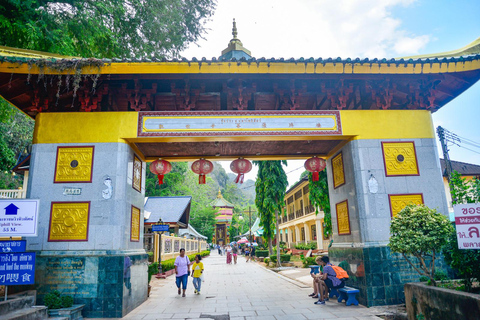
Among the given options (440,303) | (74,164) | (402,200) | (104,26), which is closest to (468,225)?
(440,303)

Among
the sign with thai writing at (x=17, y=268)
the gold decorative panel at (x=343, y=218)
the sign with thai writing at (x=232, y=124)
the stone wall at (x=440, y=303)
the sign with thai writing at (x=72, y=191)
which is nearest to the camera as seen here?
the stone wall at (x=440, y=303)

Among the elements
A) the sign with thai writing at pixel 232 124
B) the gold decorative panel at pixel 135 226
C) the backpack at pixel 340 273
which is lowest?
the backpack at pixel 340 273

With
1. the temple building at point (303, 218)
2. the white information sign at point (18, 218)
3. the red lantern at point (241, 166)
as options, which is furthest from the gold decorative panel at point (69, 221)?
the temple building at point (303, 218)

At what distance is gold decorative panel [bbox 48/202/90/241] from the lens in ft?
21.1

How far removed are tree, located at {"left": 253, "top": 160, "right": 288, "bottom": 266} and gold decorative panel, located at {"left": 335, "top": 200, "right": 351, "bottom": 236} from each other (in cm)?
946

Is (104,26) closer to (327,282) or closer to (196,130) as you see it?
(196,130)

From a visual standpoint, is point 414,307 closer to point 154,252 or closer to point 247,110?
point 247,110

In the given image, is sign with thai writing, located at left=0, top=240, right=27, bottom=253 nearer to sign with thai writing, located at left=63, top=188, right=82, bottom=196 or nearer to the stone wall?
sign with thai writing, located at left=63, top=188, right=82, bottom=196

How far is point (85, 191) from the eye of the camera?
6.69m

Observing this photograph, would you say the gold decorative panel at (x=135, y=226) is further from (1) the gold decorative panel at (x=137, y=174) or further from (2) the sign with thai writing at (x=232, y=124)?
(2) the sign with thai writing at (x=232, y=124)

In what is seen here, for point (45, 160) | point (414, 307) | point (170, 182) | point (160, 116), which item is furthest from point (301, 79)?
point (170, 182)

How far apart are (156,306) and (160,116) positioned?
183 inches

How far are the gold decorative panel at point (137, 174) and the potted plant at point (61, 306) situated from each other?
2729mm

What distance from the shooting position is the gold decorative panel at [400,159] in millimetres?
7230
